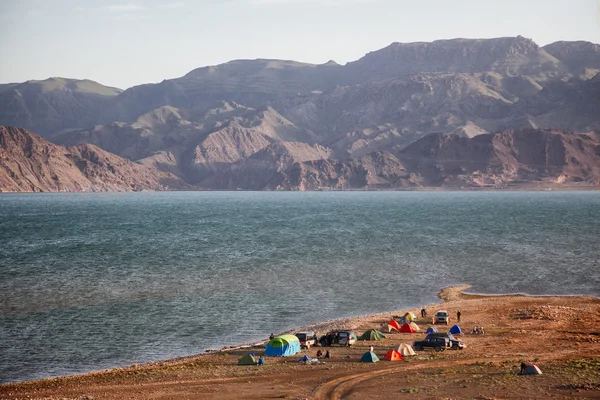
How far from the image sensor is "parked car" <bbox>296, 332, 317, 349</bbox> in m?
53.6

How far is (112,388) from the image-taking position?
4300 centimetres

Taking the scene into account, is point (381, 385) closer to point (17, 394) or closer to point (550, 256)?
point (17, 394)

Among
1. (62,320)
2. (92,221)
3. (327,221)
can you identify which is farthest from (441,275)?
(92,221)

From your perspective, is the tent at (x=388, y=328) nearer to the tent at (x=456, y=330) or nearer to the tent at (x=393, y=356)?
the tent at (x=456, y=330)

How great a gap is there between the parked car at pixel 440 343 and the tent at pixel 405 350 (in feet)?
6.54

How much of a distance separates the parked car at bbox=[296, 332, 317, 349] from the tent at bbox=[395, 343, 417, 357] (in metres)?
6.97

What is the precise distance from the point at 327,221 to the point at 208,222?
33.2 m

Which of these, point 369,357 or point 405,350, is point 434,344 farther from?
point 369,357

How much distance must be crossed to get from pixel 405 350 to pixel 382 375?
6024 mm

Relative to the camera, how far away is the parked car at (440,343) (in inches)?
2058

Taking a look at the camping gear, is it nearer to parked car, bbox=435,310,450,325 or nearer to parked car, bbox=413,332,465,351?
parked car, bbox=413,332,465,351

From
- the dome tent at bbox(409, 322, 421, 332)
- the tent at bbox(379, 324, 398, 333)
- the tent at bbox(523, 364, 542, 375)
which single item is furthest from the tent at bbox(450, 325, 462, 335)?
the tent at bbox(523, 364, 542, 375)

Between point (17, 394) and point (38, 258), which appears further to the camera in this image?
point (38, 258)

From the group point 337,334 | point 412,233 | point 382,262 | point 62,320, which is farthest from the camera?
Result: point 412,233
